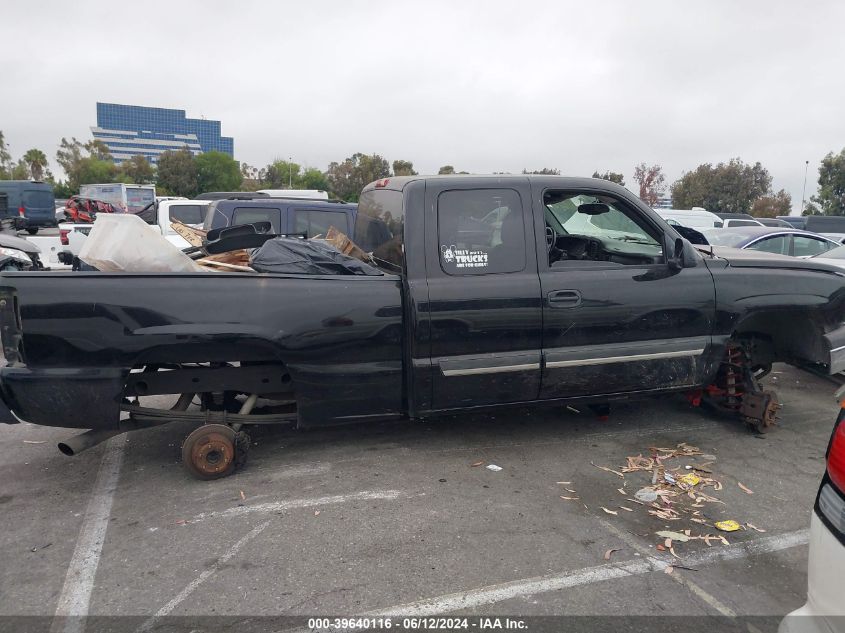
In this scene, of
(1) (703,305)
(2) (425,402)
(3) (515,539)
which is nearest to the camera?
(3) (515,539)

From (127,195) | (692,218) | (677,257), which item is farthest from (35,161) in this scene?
(677,257)

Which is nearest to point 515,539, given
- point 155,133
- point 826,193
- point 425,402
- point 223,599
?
point 425,402

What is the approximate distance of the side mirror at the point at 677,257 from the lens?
469 cm

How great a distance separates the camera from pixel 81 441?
4.21 meters

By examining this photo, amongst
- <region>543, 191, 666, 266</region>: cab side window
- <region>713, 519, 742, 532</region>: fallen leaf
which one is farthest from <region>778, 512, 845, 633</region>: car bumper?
<region>543, 191, 666, 266</region>: cab side window

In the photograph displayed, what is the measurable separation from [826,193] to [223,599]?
1851 inches

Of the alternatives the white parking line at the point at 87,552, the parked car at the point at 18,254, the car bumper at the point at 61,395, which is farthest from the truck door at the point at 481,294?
the parked car at the point at 18,254

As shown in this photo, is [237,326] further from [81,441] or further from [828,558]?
[828,558]

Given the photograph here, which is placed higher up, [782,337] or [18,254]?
[18,254]

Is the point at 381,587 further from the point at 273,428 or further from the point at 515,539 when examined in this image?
the point at 273,428

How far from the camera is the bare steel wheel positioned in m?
4.22

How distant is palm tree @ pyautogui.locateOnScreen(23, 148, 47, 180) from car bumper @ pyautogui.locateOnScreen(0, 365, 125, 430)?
244 feet

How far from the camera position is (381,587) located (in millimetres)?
3094

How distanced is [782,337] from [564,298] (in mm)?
2209
